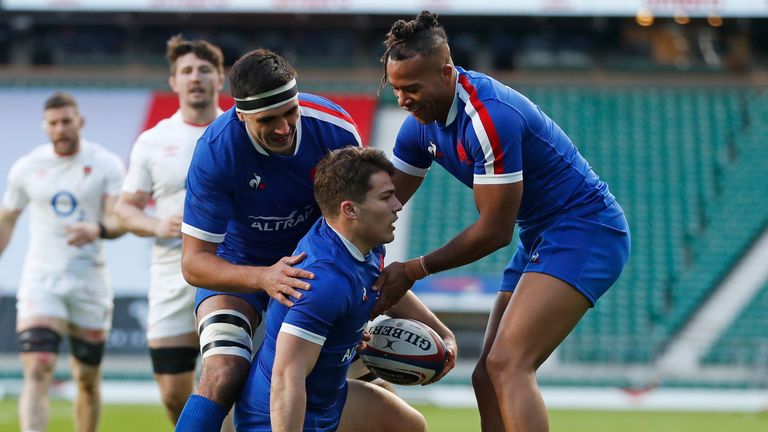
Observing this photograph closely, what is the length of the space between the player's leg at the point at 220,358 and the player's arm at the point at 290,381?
1.58 ft

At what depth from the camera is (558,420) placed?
12.2m

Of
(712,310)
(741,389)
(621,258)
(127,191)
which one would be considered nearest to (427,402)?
(741,389)

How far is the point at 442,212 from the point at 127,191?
1285 centimetres

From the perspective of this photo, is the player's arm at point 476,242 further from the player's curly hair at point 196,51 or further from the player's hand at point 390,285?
the player's curly hair at point 196,51

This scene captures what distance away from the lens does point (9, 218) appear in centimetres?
896

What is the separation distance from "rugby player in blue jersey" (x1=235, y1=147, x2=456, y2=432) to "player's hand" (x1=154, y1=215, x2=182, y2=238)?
180 cm

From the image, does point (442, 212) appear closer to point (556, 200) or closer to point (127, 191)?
point (127, 191)

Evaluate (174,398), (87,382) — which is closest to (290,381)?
(174,398)

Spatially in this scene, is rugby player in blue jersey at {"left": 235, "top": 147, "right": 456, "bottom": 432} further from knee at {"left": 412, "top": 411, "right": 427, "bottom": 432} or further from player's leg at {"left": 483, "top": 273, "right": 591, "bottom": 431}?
player's leg at {"left": 483, "top": 273, "right": 591, "bottom": 431}

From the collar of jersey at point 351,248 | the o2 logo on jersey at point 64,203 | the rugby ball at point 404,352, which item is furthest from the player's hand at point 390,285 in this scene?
the o2 logo on jersey at point 64,203

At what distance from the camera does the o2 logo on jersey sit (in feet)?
29.1

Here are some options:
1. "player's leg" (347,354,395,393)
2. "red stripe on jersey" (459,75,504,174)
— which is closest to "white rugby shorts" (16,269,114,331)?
"player's leg" (347,354,395,393)

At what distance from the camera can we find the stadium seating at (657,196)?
1766 centimetres

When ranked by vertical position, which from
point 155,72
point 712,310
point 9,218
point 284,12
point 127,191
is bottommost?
point 712,310
